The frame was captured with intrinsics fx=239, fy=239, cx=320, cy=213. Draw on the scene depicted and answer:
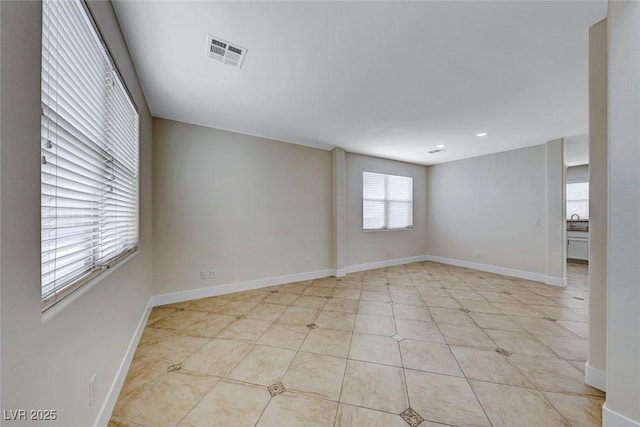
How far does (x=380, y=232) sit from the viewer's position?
543cm

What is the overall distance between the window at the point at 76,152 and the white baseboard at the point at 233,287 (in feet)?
5.80

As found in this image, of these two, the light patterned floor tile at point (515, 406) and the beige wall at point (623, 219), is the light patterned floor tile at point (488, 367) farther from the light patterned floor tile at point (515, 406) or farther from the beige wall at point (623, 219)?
the beige wall at point (623, 219)

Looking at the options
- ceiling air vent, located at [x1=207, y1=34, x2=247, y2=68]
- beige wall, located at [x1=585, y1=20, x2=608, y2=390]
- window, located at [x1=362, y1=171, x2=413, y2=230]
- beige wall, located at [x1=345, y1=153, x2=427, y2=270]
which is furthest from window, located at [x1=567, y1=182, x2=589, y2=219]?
ceiling air vent, located at [x1=207, y1=34, x2=247, y2=68]

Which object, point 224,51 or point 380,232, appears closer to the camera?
point 224,51

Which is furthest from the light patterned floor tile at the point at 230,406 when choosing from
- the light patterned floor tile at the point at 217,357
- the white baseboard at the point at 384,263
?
the white baseboard at the point at 384,263

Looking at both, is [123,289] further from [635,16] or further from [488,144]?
[488,144]

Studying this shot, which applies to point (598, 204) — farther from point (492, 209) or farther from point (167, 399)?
point (492, 209)

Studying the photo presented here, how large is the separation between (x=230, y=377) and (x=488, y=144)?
5.17 m

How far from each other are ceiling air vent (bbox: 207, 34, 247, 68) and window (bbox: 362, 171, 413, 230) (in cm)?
361

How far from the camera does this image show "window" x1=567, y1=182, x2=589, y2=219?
6.37m

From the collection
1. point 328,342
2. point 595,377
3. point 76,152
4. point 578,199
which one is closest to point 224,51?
point 76,152

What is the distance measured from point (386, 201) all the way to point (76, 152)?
5.17 m

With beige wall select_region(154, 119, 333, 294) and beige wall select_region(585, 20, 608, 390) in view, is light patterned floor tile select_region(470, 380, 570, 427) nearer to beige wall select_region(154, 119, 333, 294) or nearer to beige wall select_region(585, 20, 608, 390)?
beige wall select_region(585, 20, 608, 390)

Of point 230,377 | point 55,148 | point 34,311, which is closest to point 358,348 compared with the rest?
point 230,377
